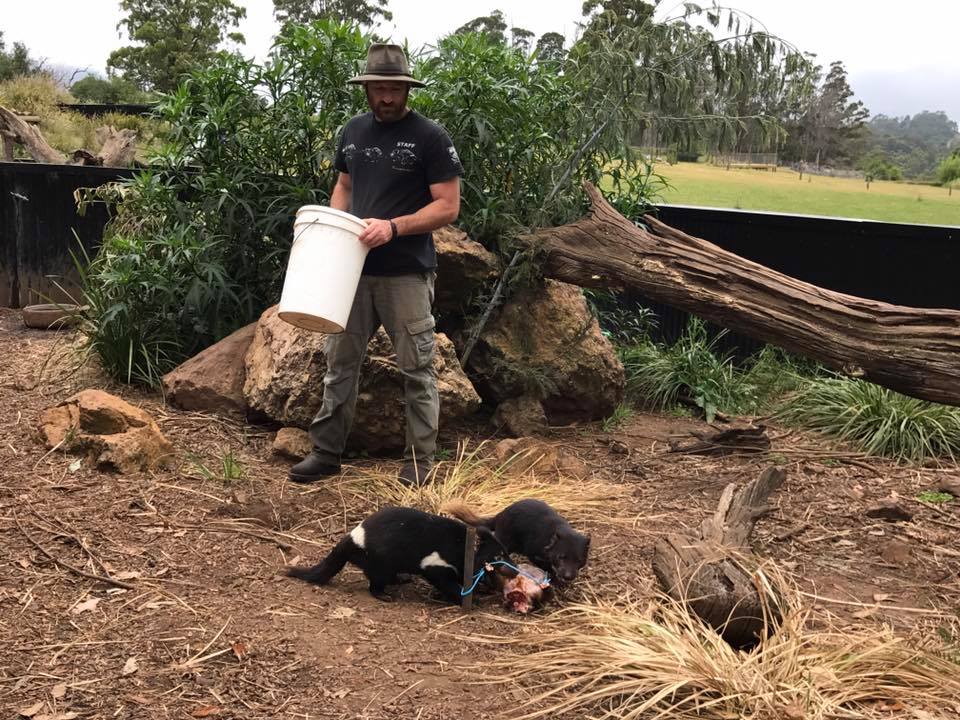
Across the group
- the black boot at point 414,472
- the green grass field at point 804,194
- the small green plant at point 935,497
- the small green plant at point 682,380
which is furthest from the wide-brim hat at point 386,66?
the green grass field at point 804,194

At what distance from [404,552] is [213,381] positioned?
238cm

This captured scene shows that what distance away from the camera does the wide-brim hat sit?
4039 mm

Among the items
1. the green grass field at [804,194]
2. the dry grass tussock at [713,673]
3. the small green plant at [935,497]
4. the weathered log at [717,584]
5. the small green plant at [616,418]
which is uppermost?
the green grass field at [804,194]

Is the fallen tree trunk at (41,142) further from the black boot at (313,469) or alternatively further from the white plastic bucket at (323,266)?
the white plastic bucket at (323,266)

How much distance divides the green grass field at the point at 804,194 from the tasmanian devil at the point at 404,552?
19.0ft

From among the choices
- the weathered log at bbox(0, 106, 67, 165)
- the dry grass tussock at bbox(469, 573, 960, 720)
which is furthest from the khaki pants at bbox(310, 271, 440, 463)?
the weathered log at bbox(0, 106, 67, 165)

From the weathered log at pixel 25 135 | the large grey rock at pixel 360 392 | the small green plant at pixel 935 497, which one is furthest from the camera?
the weathered log at pixel 25 135

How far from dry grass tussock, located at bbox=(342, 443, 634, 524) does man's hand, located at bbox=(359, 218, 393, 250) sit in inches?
44.6

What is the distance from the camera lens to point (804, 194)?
29.6 feet

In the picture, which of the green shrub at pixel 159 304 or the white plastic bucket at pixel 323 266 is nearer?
the white plastic bucket at pixel 323 266

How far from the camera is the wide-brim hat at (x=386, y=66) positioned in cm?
404

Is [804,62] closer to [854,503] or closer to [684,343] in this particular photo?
[854,503]

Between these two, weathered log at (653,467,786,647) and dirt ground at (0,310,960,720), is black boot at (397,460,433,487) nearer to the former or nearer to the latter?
dirt ground at (0,310,960,720)

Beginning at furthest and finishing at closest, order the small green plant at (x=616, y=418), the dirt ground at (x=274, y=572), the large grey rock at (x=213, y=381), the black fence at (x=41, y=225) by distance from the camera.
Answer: the black fence at (x=41, y=225)
the small green plant at (x=616, y=418)
the large grey rock at (x=213, y=381)
the dirt ground at (x=274, y=572)
